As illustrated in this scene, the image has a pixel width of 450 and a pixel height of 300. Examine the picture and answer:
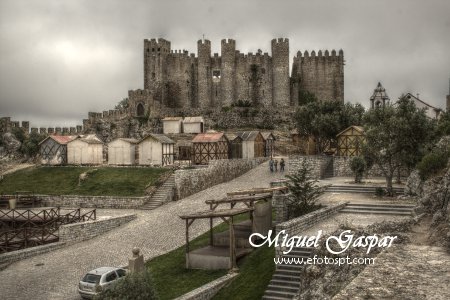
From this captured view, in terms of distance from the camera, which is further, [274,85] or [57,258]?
[274,85]

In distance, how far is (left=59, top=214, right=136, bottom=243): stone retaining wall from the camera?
25.3m

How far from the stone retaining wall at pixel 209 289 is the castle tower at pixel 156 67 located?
50.4 meters

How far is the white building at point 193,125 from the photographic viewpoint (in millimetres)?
53375

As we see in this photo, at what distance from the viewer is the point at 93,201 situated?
110 ft

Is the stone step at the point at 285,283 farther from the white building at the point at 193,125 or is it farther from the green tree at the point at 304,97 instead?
the green tree at the point at 304,97

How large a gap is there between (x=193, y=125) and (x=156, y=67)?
51.8 feet

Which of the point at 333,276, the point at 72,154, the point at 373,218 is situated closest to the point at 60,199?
the point at 72,154

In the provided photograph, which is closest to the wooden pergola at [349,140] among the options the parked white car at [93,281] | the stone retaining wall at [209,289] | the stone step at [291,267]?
the stone retaining wall at [209,289]

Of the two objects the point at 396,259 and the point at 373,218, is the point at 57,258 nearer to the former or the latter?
the point at 373,218

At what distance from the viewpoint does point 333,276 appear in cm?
933

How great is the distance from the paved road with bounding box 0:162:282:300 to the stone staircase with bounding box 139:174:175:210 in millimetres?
1088

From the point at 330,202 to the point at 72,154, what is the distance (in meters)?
30.0

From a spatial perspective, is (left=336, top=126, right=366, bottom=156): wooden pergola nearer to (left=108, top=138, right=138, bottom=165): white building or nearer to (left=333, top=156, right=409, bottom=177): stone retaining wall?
(left=333, top=156, right=409, bottom=177): stone retaining wall

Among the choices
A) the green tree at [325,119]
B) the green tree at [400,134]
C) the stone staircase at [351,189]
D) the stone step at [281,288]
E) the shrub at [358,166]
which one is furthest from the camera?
the green tree at [325,119]
